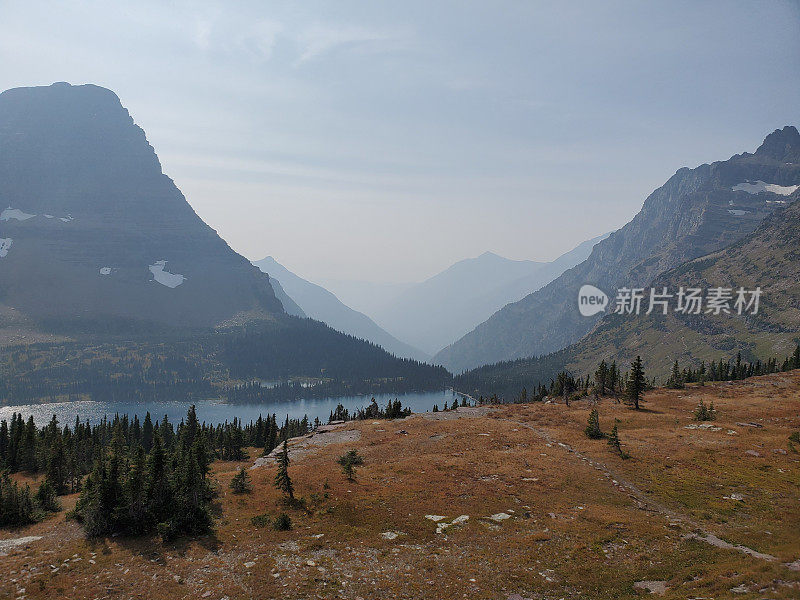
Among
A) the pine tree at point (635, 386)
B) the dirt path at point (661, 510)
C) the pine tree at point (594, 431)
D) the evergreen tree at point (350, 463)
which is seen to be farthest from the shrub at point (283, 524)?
the pine tree at point (635, 386)

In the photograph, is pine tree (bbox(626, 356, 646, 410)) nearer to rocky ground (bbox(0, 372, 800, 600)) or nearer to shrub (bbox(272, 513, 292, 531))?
rocky ground (bbox(0, 372, 800, 600))

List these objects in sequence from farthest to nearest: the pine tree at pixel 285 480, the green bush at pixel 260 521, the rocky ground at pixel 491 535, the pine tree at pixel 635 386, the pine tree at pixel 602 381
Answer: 1. the pine tree at pixel 602 381
2. the pine tree at pixel 635 386
3. the pine tree at pixel 285 480
4. the green bush at pixel 260 521
5. the rocky ground at pixel 491 535

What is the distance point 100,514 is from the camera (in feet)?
131

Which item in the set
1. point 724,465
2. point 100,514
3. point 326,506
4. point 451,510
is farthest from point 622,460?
point 100,514

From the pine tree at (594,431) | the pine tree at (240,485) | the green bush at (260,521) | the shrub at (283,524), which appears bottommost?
the pine tree at (240,485)

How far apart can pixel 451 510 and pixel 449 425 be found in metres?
48.7

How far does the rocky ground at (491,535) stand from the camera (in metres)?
29.2

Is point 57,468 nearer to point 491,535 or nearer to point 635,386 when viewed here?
point 491,535

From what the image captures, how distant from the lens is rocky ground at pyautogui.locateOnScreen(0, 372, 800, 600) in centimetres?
2925

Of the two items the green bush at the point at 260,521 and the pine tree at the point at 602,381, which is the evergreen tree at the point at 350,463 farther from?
the pine tree at the point at 602,381

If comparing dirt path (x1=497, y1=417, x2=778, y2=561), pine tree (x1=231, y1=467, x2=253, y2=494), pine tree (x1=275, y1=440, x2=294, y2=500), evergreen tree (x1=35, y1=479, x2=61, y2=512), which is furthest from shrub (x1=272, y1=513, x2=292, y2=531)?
dirt path (x1=497, y1=417, x2=778, y2=561)

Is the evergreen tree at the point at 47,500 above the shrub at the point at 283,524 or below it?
below

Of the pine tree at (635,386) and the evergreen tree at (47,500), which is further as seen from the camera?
the pine tree at (635,386)

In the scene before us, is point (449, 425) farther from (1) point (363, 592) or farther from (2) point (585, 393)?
(1) point (363, 592)
